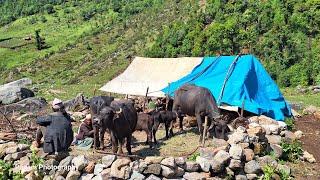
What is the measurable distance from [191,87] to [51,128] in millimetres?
4782

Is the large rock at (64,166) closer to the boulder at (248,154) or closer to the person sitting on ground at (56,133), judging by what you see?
the person sitting on ground at (56,133)

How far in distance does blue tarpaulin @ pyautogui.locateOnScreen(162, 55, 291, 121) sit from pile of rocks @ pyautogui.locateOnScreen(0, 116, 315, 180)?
9.64ft

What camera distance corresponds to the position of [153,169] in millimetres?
10016

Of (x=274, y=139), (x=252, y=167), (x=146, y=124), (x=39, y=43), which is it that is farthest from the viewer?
(x=39, y=43)

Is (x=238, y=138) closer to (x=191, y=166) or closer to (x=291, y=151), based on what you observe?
(x=191, y=166)

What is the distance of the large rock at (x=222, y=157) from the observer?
1060cm

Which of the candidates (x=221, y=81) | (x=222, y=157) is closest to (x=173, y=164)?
(x=222, y=157)

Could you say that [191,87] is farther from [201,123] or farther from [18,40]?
[18,40]

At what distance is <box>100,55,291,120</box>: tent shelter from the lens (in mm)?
15273

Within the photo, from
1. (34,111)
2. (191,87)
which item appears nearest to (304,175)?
(191,87)

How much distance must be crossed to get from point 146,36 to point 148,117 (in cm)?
4892

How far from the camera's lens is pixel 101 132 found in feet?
37.1

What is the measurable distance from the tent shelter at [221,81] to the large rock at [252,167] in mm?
3940

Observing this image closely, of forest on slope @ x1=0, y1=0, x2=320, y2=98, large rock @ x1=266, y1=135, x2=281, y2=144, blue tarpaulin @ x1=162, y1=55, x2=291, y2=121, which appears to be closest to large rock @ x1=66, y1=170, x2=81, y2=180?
large rock @ x1=266, y1=135, x2=281, y2=144
